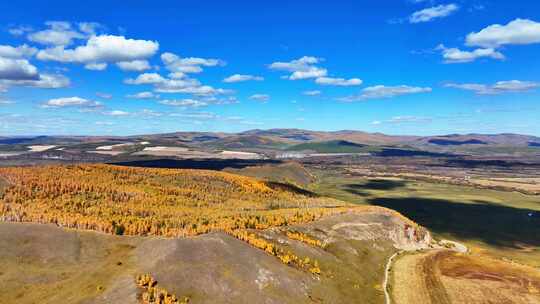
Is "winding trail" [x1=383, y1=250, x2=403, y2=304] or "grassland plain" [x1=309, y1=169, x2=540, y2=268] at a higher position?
"winding trail" [x1=383, y1=250, x2=403, y2=304]

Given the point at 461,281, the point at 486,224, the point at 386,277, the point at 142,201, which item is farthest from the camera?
the point at 486,224

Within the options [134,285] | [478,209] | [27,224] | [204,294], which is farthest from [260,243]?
[478,209]

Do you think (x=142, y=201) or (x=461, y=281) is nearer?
(x=461, y=281)

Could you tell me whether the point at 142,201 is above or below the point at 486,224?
above

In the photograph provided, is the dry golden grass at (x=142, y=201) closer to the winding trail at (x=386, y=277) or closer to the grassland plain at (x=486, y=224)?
the winding trail at (x=386, y=277)

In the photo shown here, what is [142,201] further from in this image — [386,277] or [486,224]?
[486,224]

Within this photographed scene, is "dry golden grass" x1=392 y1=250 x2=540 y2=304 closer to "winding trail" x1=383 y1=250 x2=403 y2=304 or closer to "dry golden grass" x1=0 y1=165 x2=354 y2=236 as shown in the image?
"winding trail" x1=383 y1=250 x2=403 y2=304

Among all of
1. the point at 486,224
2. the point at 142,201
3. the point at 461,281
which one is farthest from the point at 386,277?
the point at 486,224

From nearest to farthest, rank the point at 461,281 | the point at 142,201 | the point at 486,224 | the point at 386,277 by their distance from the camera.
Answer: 1. the point at 461,281
2. the point at 386,277
3. the point at 142,201
4. the point at 486,224

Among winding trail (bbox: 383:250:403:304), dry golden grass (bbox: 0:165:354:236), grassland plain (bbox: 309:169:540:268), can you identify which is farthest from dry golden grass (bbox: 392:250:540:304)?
grassland plain (bbox: 309:169:540:268)

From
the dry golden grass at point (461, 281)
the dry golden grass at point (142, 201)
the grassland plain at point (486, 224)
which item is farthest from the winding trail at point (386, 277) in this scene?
the grassland plain at point (486, 224)

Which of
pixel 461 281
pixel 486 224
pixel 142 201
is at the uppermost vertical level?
pixel 142 201
